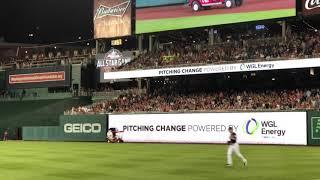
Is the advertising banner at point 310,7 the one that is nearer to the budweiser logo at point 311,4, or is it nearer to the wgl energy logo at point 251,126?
the budweiser logo at point 311,4

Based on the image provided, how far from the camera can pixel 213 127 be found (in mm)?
48156

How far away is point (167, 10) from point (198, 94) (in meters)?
10.2

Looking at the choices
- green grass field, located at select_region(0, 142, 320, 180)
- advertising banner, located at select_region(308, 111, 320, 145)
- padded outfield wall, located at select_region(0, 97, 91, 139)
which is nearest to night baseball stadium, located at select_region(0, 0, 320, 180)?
advertising banner, located at select_region(308, 111, 320, 145)

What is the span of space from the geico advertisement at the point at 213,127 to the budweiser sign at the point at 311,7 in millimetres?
11549

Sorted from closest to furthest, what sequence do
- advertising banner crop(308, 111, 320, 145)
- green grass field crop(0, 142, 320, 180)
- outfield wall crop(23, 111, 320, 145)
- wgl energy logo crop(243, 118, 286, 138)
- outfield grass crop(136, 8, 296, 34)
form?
green grass field crop(0, 142, 320, 180) < advertising banner crop(308, 111, 320, 145) < outfield wall crop(23, 111, 320, 145) < wgl energy logo crop(243, 118, 286, 138) < outfield grass crop(136, 8, 296, 34)

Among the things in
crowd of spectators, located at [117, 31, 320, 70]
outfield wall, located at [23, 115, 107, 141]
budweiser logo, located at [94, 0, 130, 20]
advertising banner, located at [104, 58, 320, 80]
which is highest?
budweiser logo, located at [94, 0, 130, 20]

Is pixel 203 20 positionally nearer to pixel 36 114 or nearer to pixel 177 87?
pixel 177 87

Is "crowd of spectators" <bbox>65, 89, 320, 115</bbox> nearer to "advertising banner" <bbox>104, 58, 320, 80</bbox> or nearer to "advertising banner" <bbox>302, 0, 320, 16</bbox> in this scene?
"advertising banner" <bbox>104, 58, 320, 80</bbox>

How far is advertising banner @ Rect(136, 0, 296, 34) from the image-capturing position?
172 feet

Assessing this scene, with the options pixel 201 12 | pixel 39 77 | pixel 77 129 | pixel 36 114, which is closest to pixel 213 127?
pixel 201 12

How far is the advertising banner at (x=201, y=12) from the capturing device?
52.4 meters

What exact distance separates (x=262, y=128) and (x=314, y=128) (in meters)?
4.54

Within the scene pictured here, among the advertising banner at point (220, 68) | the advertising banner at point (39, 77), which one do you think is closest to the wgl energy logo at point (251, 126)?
the advertising banner at point (220, 68)

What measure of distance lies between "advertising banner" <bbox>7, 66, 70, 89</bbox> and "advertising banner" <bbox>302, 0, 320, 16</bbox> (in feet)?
110
